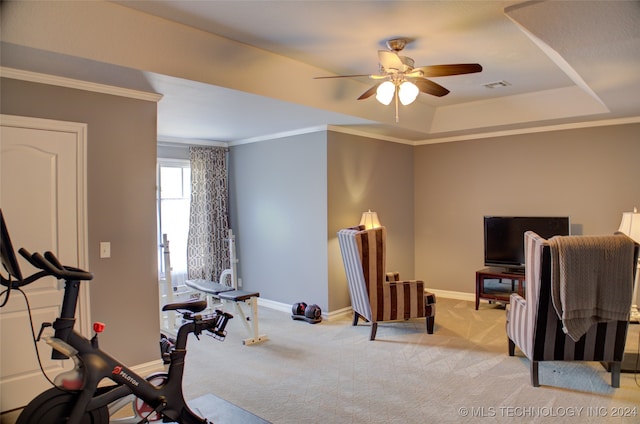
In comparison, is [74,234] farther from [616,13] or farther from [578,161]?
[578,161]

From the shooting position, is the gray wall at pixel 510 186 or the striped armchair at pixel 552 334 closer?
the striped armchair at pixel 552 334

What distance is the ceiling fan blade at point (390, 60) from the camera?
9.56 ft

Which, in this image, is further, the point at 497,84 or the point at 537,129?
the point at 537,129

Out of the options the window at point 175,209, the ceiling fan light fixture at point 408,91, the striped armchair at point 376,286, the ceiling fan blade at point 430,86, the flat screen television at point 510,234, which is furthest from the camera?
the window at point 175,209

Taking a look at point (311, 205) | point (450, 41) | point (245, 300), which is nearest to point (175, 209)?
point (311, 205)

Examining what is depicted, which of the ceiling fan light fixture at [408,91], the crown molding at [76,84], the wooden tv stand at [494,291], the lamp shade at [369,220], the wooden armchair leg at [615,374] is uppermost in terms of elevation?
the crown molding at [76,84]

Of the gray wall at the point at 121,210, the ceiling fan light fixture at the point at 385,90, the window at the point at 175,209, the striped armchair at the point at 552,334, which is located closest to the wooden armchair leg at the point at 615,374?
the striped armchair at the point at 552,334

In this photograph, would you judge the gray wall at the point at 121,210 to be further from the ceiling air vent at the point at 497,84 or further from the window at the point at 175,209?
the ceiling air vent at the point at 497,84

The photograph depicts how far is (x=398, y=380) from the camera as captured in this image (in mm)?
3428

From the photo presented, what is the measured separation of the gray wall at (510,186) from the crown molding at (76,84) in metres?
4.38

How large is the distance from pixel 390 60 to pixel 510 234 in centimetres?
364

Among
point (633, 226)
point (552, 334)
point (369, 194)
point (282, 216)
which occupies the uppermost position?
point (369, 194)

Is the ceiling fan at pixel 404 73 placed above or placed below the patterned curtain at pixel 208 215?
above

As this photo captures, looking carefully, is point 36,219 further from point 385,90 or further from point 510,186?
point 510,186
